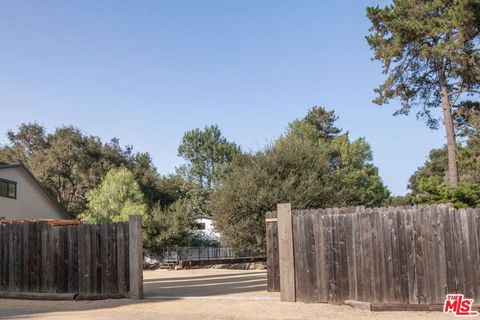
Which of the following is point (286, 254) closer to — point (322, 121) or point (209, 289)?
point (209, 289)

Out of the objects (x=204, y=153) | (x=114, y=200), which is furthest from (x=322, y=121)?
(x=114, y=200)

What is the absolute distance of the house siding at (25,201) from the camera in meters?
29.9

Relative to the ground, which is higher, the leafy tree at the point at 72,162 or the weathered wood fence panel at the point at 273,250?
the leafy tree at the point at 72,162

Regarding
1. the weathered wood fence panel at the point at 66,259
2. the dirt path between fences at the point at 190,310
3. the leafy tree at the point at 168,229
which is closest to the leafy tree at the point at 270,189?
the leafy tree at the point at 168,229

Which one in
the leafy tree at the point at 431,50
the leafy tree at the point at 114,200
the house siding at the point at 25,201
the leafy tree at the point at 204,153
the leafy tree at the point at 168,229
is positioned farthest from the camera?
the leafy tree at the point at 204,153

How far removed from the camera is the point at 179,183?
2625 inches

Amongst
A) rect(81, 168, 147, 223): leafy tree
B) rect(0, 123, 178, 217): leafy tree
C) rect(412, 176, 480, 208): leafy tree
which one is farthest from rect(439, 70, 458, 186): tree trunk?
rect(0, 123, 178, 217): leafy tree

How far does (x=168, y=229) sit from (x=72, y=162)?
20.7 m

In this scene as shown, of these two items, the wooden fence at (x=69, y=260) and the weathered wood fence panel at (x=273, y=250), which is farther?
the wooden fence at (x=69, y=260)

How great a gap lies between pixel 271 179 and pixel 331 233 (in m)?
18.4

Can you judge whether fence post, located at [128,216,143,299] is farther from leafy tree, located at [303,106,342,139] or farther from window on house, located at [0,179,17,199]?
leafy tree, located at [303,106,342,139]

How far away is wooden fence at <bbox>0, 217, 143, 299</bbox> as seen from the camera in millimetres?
12422

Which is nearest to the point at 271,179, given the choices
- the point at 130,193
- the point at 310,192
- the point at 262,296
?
the point at 310,192

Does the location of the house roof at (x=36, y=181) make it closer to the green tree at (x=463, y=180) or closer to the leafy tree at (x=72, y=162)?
the leafy tree at (x=72, y=162)
